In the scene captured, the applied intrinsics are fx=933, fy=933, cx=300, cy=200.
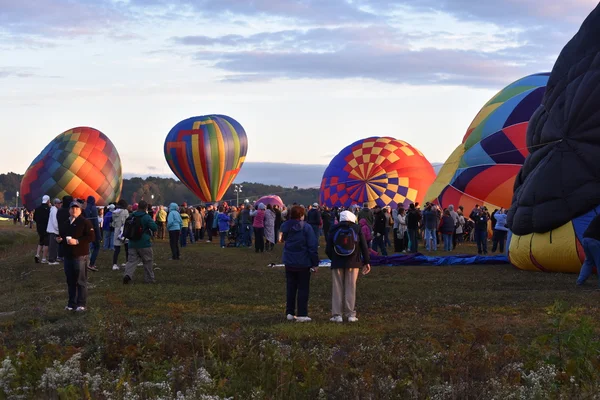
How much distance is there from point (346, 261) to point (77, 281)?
146 inches

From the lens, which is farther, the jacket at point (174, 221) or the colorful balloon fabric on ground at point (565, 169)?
the jacket at point (174, 221)

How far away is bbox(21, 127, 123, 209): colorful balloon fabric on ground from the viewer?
4900 centimetres

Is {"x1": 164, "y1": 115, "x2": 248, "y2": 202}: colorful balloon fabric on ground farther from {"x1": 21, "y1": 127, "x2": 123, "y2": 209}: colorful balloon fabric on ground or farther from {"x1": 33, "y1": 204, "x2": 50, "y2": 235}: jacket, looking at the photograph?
{"x1": 33, "y1": 204, "x2": 50, "y2": 235}: jacket

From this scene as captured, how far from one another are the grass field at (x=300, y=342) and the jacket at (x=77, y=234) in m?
0.84

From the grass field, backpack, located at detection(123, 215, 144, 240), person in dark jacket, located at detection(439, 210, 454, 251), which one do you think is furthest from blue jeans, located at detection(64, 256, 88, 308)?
person in dark jacket, located at detection(439, 210, 454, 251)

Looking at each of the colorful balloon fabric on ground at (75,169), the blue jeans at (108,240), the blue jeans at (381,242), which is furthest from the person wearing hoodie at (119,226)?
the colorful balloon fabric on ground at (75,169)

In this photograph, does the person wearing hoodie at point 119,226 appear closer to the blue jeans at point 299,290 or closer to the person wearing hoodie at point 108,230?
the person wearing hoodie at point 108,230

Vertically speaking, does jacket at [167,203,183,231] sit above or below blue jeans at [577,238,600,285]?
above

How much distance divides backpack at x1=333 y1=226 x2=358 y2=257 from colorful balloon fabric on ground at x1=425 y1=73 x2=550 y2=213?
19.9 m

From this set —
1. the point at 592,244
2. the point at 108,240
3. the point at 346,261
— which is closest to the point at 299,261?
the point at 346,261

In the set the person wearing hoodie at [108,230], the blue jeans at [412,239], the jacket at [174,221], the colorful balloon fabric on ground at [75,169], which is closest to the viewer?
the jacket at [174,221]

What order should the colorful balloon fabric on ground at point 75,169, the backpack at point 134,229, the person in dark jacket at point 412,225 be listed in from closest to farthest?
the backpack at point 134,229, the person in dark jacket at point 412,225, the colorful balloon fabric on ground at point 75,169

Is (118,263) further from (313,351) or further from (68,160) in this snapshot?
(68,160)

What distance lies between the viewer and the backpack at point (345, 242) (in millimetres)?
Result: 11141
